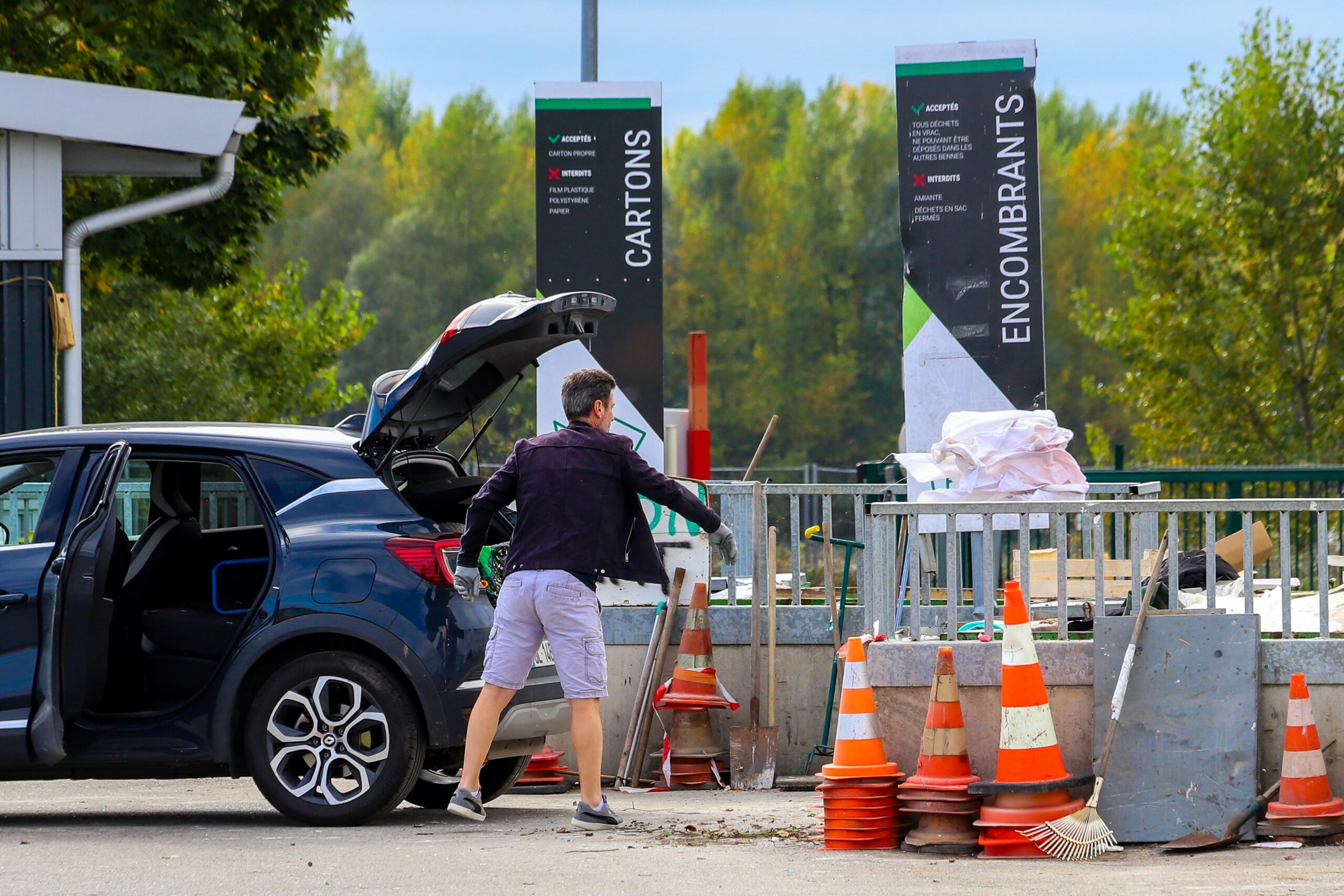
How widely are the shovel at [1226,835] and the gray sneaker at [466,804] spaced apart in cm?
276

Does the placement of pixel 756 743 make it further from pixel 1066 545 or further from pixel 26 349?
pixel 26 349

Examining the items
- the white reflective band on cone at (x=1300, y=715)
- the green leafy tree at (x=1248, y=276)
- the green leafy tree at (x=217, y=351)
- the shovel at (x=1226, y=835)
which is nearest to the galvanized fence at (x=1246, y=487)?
the white reflective band on cone at (x=1300, y=715)

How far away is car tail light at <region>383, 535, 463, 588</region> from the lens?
7141 mm

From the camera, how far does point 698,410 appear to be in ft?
39.3

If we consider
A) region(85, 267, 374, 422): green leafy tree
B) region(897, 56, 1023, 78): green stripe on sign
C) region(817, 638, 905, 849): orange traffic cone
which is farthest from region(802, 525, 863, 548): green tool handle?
region(85, 267, 374, 422): green leafy tree

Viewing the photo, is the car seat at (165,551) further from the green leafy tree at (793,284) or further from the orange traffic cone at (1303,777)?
the green leafy tree at (793,284)

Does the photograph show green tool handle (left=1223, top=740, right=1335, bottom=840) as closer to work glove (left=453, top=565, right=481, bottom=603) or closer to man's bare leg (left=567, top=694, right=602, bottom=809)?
man's bare leg (left=567, top=694, right=602, bottom=809)

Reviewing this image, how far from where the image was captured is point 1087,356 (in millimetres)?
63438

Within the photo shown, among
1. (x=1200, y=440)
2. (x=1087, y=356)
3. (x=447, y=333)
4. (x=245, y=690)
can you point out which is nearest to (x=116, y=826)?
(x=245, y=690)

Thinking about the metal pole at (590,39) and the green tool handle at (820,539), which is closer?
the green tool handle at (820,539)

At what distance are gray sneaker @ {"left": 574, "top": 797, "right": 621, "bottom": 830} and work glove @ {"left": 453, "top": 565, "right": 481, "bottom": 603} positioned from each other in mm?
1005

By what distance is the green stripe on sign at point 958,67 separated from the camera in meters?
10.8

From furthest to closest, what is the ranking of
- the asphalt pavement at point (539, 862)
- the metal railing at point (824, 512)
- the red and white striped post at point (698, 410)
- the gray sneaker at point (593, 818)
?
1. the red and white striped post at point (698, 410)
2. the metal railing at point (824, 512)
3. the gray sneaker at point (593, 818)
4. the asphalt pavement at point (539, 862)

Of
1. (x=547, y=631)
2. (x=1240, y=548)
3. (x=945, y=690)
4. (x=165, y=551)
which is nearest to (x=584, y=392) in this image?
(x=547, y=631)
